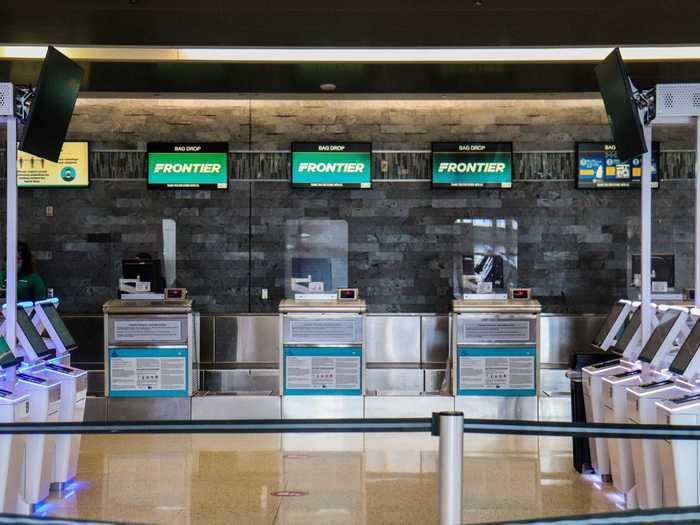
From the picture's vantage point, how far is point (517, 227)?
1045 cm

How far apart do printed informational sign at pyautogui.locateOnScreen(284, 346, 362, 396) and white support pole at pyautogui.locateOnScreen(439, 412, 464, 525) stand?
607 cm

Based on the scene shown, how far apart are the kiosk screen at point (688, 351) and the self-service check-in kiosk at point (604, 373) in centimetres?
108

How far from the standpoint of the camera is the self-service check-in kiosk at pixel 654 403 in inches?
186

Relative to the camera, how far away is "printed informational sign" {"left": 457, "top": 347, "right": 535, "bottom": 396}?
28.5 feet

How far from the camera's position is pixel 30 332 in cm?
568

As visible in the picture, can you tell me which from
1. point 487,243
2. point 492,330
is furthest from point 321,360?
point 487,243

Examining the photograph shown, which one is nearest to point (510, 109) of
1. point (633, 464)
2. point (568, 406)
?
point (568, 406)

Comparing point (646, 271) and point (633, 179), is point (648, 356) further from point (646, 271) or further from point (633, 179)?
point (633, 179)

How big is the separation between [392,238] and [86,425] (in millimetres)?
7988

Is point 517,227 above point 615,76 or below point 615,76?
below

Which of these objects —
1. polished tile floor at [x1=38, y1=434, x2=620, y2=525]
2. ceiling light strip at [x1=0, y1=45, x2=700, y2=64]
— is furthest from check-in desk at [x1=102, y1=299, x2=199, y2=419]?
ceiling light strip at [x1=0, y1=45, x2=700, y2=64]

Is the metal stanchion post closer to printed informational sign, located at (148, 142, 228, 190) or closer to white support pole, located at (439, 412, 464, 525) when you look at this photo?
white support pole, located at (439, 412, 464, 525)

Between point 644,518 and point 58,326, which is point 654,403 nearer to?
point 644,518

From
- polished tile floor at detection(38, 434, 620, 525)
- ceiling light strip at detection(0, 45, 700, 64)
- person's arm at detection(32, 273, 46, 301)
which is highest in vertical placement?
ceiling light strip at detection(0, 45, 700, 64)
